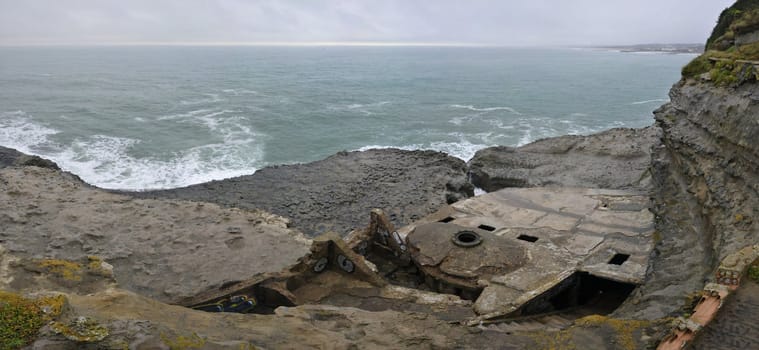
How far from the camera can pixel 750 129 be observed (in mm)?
10273

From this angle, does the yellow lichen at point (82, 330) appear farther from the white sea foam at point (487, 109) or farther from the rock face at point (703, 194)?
the white sea foam at point (487, 109)

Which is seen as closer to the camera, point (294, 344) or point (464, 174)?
point (294, 344)

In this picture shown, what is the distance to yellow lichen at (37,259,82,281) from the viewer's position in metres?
7.16

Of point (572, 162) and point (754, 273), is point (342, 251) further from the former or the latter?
point (572, 162)

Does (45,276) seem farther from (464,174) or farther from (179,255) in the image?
(464,174)

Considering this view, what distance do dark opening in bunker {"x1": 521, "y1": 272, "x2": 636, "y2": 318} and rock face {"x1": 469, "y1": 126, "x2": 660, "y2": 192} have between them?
11.4m

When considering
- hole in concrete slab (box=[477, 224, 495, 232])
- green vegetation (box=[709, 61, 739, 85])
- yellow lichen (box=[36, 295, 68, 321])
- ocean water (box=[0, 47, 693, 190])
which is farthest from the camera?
ocean water (box=[0, 47, 693, 190])

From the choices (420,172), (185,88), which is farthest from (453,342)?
(185,88)

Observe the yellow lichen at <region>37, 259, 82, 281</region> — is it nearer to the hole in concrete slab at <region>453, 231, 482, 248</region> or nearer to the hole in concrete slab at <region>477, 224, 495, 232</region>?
the hole in concrete slab at <region>453, 231, 482, 248</region>

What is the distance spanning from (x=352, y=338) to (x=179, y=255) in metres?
8.03

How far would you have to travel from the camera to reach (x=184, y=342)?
4613 mm

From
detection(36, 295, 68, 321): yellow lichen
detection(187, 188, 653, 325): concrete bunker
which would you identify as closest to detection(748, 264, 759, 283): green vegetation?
detection(187, 188, 653, 325): concrete bunker

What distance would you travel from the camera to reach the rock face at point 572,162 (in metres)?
26.0

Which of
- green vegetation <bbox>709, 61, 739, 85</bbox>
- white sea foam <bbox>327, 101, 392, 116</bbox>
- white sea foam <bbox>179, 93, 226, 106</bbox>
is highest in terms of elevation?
green vegetation <bbox>709, 61, 739, 85</bbox>
